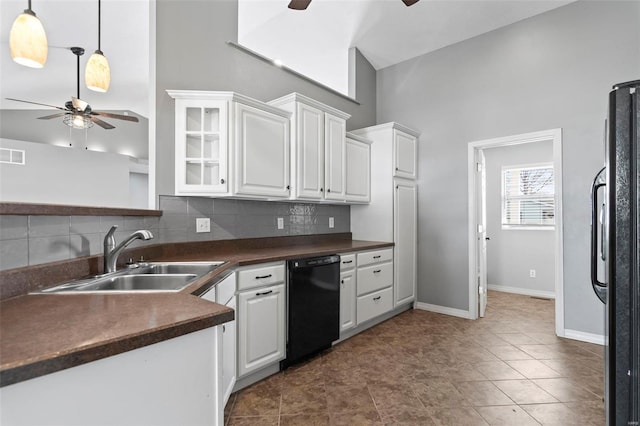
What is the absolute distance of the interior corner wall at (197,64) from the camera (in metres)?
2.46

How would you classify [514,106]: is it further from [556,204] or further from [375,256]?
[375,256]

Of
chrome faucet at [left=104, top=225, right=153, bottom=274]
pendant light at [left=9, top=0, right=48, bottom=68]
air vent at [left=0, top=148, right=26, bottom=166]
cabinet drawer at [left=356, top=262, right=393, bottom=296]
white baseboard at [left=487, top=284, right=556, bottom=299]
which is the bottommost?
white baseboard at [left=487, top=284, right=556, bottom=299]

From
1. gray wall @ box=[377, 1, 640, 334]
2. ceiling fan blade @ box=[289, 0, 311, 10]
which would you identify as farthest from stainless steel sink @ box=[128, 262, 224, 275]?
gray wall @ box=[377, 1, 640, 334]

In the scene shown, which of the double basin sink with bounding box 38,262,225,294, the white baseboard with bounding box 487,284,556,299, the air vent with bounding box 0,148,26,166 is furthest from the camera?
the white baseboard with bounding box 487,284,556,299

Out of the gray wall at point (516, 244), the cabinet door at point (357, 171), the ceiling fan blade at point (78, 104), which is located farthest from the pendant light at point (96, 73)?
the gray wall at point (516, 244)

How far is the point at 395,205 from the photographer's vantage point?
12.3ft

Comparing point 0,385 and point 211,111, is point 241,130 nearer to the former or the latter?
point 211,111

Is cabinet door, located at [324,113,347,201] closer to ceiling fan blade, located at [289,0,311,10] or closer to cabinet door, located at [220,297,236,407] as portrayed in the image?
ceiling fan blade, located at [289,0,311,10]

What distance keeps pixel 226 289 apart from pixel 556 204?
3224mm

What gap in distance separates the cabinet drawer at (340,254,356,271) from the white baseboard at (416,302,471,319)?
4.99 ft

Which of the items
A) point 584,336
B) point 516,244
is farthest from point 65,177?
point 516,244

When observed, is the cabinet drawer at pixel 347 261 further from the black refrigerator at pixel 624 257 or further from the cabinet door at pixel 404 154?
the black refrigerator at pixel 624 257

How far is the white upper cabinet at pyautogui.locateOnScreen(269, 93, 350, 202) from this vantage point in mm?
2916

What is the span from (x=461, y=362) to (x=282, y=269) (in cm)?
165
